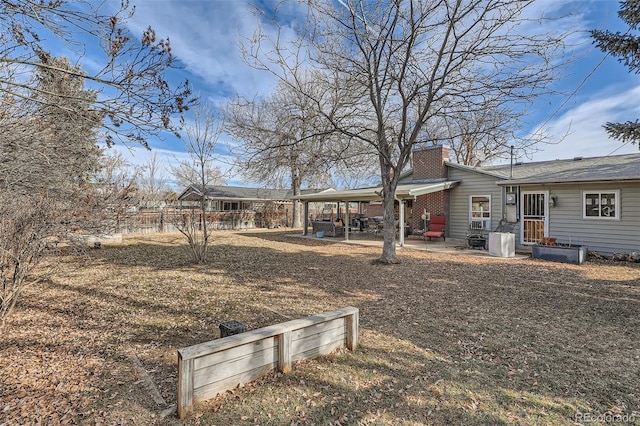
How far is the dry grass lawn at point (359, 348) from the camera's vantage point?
262 centimetres

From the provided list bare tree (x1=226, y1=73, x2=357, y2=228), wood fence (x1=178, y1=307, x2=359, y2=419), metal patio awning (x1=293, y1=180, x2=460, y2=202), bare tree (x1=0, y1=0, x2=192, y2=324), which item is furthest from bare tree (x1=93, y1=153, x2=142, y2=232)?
metal patio awning (x1=293, y1=180, x2=460, y2=202)

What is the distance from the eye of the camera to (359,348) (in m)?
3.72

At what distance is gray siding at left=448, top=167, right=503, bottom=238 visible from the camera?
12.3 m

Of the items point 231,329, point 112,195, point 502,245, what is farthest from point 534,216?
point 112,195

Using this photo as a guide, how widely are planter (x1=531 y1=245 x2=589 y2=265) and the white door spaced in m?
1.65

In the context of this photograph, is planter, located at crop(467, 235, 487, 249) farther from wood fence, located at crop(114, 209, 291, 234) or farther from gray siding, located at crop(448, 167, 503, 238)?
wood fence, located at crop(114, 209, 291, 234)

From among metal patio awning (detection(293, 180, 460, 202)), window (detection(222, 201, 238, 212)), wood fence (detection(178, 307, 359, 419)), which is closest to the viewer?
wood fence (detection(178, 307, 359, 419))

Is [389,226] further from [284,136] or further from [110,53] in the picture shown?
[110,53]

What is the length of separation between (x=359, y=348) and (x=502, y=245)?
8.47 metres

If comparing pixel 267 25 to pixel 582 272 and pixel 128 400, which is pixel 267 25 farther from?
pixel 582 272

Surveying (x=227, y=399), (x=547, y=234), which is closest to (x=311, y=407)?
(x=227, y=399)

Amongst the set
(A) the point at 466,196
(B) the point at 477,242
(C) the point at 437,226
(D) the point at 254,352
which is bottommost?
(D) the point at 254,352

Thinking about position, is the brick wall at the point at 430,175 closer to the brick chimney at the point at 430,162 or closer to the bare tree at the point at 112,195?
the brick chimney at the point at 430,162

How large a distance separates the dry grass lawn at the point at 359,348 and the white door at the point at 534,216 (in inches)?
153
